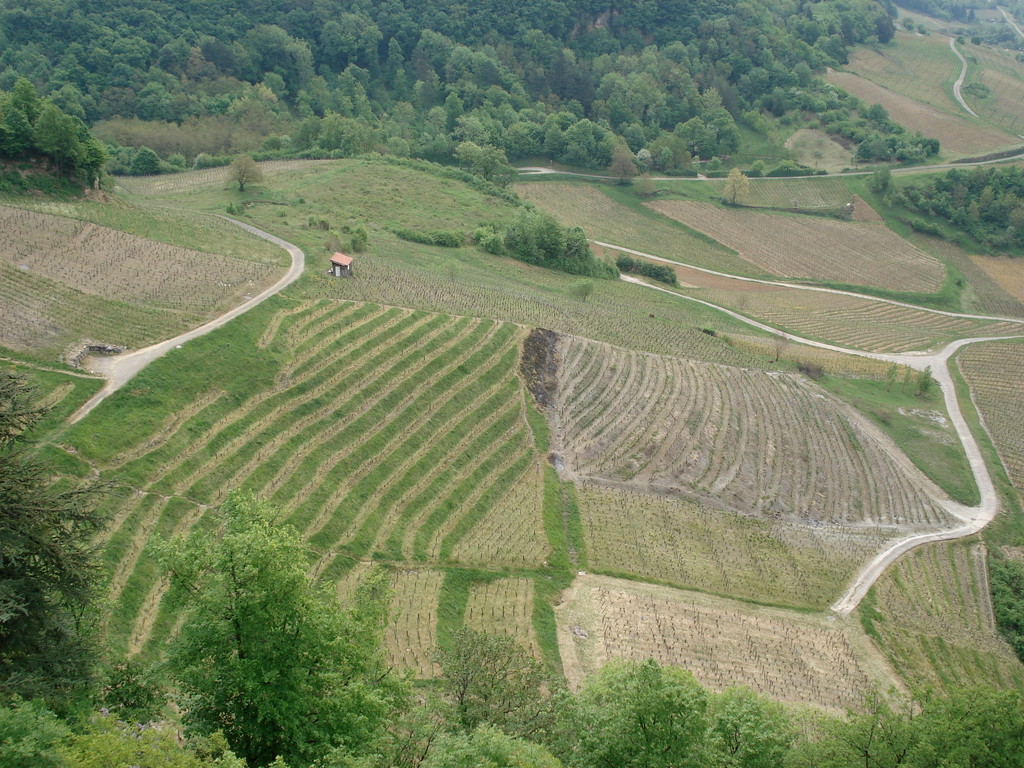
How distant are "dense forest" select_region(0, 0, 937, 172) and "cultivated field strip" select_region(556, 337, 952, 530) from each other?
74148 mm

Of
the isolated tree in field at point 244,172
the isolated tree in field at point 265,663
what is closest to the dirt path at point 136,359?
the isolated tree in field at point 265,663

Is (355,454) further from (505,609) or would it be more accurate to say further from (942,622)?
(942,622)

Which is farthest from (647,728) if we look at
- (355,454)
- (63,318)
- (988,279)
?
(988,279)

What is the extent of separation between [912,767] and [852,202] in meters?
131

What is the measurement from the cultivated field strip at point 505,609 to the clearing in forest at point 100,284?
24700mm

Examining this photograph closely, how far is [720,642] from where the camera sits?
43031 millimetres

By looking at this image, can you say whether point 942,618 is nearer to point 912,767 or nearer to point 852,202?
point 912,767

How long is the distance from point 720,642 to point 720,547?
933 cm

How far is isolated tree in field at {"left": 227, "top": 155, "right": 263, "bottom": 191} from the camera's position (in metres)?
95.4

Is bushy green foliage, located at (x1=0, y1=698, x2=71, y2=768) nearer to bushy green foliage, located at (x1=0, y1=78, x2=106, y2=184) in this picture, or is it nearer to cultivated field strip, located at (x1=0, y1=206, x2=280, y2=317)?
cultivated field strip, located at (x1=0, y1=206, x2=280, y2=317)

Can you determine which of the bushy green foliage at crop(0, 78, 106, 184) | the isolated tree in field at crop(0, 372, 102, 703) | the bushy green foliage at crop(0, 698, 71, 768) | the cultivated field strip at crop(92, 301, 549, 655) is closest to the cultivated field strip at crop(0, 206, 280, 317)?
the cultivated field strip at crop(92, 301, 549, 655)

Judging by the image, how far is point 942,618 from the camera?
50.0 meters

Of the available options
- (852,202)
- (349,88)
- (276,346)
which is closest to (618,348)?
(276,346)

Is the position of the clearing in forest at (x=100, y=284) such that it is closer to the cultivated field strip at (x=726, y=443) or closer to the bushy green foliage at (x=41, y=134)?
the bushy green foliage at (x=41, y=134)
